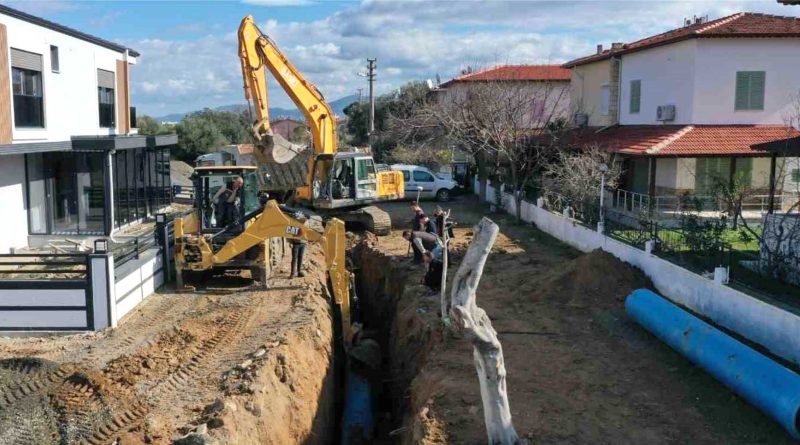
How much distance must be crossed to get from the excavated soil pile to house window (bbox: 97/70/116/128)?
1303cm

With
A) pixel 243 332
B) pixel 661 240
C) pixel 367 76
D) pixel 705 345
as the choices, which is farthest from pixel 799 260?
pixel 367 76

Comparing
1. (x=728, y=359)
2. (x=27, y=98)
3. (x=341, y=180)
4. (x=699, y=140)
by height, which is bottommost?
(x=728, y=359)

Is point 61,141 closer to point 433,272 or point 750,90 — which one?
point 433,272

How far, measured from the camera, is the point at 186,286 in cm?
1541

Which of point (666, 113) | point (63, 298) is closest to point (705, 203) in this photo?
point (666, 113)

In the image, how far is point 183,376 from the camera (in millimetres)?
10094

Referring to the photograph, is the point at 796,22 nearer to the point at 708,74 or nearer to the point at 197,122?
the point at 708,74

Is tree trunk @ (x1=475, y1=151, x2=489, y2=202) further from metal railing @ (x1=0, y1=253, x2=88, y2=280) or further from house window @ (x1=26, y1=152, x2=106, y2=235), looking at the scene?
metal railing @ (x1=0, y1=253, x2=88, y2=280)

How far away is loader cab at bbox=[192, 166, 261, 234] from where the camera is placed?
51.7 feet

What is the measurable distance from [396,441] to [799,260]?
7.68 metres

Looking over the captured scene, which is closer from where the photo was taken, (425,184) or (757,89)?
(757,89)

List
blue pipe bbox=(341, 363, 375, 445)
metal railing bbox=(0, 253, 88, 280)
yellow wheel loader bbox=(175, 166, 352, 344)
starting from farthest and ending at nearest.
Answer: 1. yellow wheel loader bbox=(175, 166, 352, 344)
2. blue pipe bbox=(341, 363, 375, 445)
3. metal railing bbox=(0, 253, 88, 280)

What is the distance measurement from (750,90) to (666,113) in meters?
2.60

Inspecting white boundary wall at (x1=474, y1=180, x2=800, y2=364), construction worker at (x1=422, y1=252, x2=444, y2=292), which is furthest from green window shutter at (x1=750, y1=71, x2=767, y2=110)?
construction worker at (x1=422, y1=252, x2=444, y2=292)
